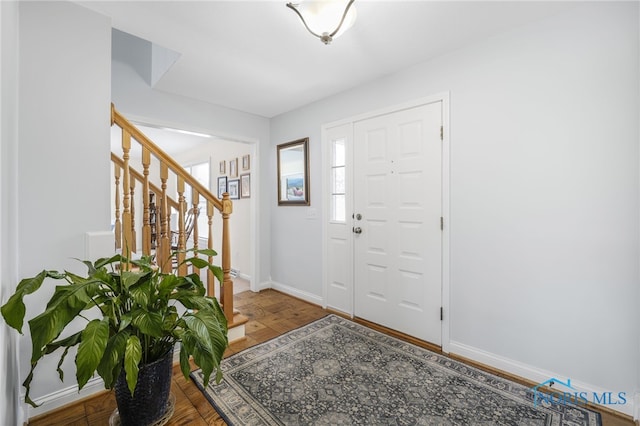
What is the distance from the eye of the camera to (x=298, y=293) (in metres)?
3.48

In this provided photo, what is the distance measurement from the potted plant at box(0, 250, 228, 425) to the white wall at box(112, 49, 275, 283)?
194 centimetres

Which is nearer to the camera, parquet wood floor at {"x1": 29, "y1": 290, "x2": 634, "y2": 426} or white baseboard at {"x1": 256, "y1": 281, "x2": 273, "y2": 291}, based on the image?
parquet wood floor at {"x1": 29, "y1": 290, "x2": 634, "y2": 426}

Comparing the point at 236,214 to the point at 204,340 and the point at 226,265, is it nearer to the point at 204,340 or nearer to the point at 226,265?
the point at 226,265

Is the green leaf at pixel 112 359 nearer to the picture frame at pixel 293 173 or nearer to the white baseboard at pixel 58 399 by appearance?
the white baseboard at pixel 58 399

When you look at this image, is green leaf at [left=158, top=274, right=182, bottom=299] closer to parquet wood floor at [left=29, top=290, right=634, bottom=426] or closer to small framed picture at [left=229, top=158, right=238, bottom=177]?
Result: parquet wood floor at [left=29, top=290, right=634, bottom=426]

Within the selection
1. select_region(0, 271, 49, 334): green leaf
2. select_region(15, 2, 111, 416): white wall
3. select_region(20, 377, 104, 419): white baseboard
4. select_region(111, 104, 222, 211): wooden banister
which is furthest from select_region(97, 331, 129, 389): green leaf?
select_region(111, 104, 222, 211): wooden banister

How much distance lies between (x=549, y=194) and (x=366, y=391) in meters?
1.67

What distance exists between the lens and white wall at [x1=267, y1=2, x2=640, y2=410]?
1589 millimetres

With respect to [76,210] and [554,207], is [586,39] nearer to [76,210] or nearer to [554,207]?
[554,207]

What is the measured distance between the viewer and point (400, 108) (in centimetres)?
247

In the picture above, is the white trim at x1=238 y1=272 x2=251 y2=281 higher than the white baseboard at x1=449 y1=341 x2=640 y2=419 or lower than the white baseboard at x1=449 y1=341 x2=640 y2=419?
higher

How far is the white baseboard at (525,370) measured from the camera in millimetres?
1569

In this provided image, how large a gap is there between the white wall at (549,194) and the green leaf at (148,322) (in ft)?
6.50

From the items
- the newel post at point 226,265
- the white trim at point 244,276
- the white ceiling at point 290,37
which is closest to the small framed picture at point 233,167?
the white trim at point 244,276
